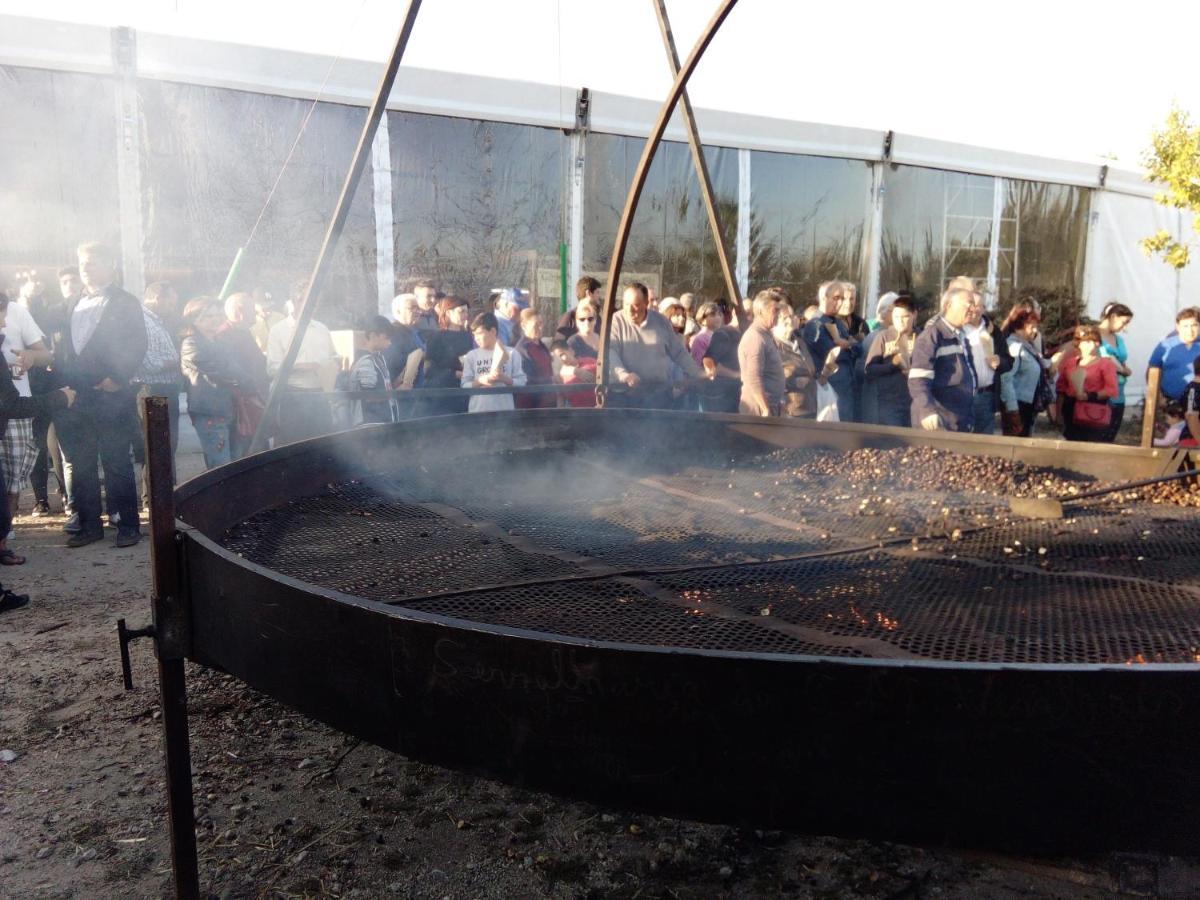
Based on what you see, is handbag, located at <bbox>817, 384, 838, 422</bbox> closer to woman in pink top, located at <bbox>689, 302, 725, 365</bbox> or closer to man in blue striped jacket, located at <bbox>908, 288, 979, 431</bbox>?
woman in pink top, located at <bbox>689, 302, 725, 365</bbox>

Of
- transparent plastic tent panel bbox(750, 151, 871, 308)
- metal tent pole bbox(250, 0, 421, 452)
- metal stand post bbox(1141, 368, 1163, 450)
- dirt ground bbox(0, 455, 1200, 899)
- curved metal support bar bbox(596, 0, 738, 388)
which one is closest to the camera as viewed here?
dirt ground bbox(0, 455, 1200, 899)

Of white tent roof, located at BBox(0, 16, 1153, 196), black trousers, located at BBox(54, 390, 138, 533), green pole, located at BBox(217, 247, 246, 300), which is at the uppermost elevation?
white tent roof, located at BBox(0, 16, 1153, 196)

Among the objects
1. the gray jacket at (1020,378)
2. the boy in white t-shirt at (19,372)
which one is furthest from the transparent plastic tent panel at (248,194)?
the gray jacket at (1020,378)

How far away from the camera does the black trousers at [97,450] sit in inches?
212

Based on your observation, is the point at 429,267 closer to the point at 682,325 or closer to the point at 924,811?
the point at 682,325

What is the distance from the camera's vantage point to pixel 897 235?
11.2m

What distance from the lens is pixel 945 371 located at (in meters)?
5.34

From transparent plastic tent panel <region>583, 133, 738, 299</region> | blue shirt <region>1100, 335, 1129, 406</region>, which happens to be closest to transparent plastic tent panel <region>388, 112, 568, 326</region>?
transparent plastic tent panel <region>583, 133, 738, 299</region>

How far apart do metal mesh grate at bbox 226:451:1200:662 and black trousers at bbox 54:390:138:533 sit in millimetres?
2727

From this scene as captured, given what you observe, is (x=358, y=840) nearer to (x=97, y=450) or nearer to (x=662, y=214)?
(x=97, y=450)

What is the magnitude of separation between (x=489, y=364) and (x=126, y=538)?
2525 mm

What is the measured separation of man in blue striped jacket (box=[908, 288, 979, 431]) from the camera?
17.0 feet

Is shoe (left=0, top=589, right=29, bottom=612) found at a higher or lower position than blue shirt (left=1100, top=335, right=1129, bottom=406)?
lower

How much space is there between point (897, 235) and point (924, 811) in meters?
10.8
